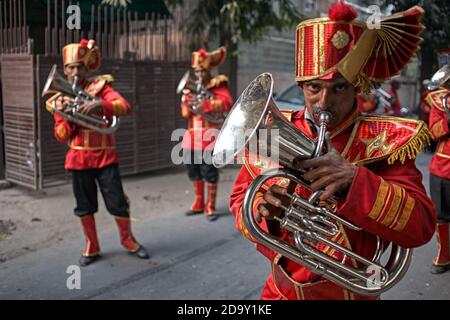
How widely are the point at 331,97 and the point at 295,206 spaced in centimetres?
47

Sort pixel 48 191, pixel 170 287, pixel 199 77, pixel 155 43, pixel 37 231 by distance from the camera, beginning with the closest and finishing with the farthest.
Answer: pixel 170 287 → pixel 37 231 → pixel 199 77 → pixel 48 191 → pixel 155 43

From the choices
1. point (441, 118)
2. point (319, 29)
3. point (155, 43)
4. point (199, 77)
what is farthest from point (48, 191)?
point (319, 29)

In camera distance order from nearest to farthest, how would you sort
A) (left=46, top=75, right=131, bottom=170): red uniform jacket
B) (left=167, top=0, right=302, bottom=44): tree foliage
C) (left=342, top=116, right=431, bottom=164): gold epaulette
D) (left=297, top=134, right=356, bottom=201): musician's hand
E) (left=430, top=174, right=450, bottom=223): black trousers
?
1. (left=297, top=134, right=356, bottom=201): musician's hand
2. (left=342, top=116, right=431, bottom=164): gold epaulette
3. (left=430, top=174, right=450, bottom=223): black trousers
4. (left=46, top=75, right=131, bottom=170): red uniform jacket
5. (left=167, top=0, right=302, bottom=44): tree foliage

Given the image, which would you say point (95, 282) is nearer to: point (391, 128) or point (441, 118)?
point (391, 128)

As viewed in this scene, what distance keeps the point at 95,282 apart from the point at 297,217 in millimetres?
2791

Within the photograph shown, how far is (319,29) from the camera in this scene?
187 centimetres

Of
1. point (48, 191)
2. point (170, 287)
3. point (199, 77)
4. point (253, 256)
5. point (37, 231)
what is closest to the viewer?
point (170, 287)

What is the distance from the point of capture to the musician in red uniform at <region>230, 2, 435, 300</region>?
1.62 meters

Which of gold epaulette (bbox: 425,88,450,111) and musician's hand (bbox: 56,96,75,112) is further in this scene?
musician's hand (bbox: 56,96,75,112)

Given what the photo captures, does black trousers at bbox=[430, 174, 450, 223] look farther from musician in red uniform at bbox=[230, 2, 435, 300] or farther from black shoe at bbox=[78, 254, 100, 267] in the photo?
black shoe at bbox=[78, 254, 100, 267]

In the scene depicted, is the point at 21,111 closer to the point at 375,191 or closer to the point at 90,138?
the point at 90,138

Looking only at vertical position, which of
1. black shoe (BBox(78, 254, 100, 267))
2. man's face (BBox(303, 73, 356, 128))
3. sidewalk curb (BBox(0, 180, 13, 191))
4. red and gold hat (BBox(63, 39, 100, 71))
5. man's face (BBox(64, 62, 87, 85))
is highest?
red and gold hat (BBox(63, 39, 100, 71))

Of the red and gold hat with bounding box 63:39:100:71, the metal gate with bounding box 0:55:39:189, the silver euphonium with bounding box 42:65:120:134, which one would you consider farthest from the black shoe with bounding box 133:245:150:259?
the metal gate with bounding box 0:55:39:189

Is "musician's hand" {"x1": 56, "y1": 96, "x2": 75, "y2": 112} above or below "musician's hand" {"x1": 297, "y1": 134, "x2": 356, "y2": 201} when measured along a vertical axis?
above
